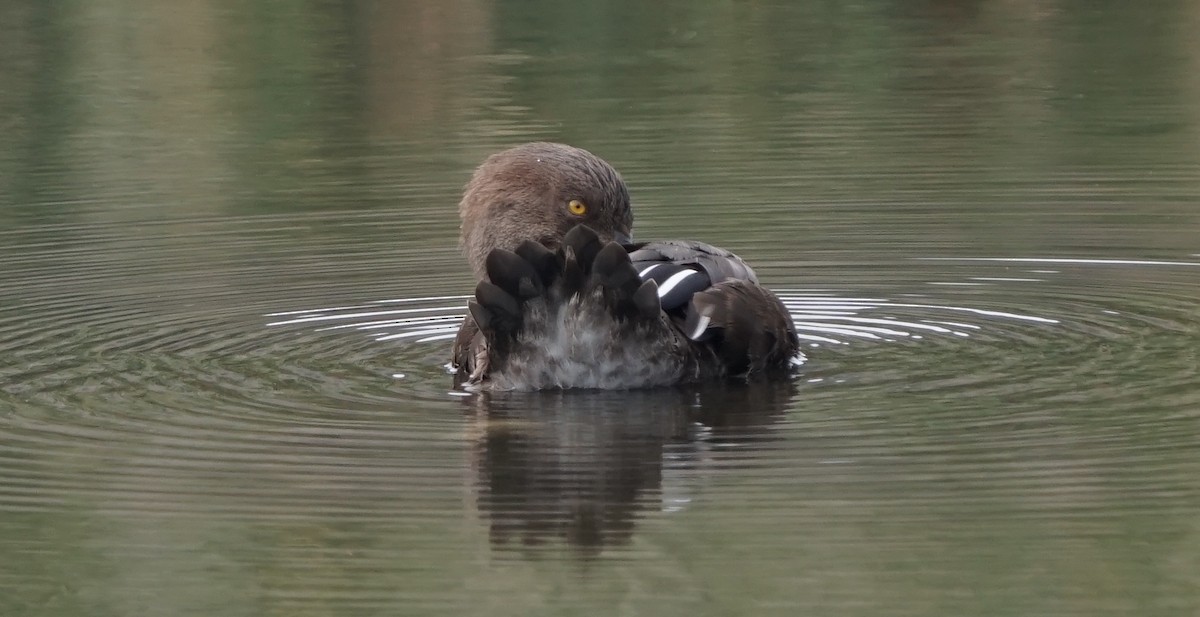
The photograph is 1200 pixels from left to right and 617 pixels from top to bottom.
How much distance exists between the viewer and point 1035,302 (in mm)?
9844

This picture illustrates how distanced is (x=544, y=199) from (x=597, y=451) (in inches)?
71.0

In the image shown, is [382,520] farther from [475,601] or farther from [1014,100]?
[1014,100]

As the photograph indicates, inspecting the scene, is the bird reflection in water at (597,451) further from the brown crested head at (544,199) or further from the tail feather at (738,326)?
the brown crested head at (544,199)

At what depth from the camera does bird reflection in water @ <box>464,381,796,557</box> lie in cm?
662

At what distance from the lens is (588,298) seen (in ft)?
26.5

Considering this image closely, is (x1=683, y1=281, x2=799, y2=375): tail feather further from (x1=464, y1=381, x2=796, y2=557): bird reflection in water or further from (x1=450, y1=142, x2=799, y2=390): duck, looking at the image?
(x1=464, y1=381, x2=796, y2=557): bird reflection in water

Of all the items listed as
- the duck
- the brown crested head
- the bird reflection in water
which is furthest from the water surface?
the brown crested head

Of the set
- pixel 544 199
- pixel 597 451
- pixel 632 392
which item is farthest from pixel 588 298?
pixel 544 199

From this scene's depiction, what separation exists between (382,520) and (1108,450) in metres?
2.29

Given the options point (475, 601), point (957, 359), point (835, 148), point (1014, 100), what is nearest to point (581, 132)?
point (835, 148)

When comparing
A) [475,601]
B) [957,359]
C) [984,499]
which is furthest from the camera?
[957,359]

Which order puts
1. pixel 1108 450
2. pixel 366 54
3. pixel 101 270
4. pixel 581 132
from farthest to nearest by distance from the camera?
pixel 366 54, pixel 581 132, pixel 101 270, pixel 1108 450

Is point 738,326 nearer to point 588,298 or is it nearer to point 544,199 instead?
point 588,298

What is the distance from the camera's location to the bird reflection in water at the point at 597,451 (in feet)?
21.7
